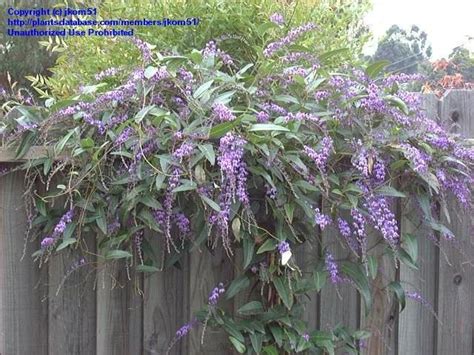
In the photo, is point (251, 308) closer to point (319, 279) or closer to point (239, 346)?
point (239, 346)

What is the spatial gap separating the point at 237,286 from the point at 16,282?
0.88 m

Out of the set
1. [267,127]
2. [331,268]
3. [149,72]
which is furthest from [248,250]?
[149,72]

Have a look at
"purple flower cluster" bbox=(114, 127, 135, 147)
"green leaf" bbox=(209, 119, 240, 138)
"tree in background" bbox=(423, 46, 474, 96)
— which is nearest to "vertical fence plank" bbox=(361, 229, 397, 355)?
"green leaf" bbox=(209, 119, 240, 138)

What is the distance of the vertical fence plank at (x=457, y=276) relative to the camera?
2.36 meters

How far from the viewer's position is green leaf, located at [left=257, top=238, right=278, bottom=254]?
1800 millimetres

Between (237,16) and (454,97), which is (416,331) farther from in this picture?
(237,16)

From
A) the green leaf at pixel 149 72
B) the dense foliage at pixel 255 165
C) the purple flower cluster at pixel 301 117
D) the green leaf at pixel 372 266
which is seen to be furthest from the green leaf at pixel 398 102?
the green leaf at pixel 149 72

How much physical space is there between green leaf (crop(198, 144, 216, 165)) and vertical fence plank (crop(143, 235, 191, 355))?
655mm

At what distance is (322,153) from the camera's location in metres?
1.76

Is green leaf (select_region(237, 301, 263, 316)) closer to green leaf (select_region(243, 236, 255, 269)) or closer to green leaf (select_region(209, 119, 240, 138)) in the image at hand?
green leaf (select_region(243, 236, 255, 269))

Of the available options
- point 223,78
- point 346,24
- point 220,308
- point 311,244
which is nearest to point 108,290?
point 220,308

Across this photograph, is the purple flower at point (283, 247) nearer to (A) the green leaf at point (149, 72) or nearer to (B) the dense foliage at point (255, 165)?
(B) the dense foliage at point (255, 165)

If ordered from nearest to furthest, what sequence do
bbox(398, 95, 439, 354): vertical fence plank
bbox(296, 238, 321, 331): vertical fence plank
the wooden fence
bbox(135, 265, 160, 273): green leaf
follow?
bbox(135, 265, 160, 273): green leaf, bbox(296, 238, 321, 331): vertical fence plank, the wooden fence, bbox(398, 95, 439, 354): vertical fence plank

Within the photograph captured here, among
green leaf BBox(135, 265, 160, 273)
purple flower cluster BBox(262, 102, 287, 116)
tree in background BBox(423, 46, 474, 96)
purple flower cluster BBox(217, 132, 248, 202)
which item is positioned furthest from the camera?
tree in background BBox(423, 46, 474, 96)
